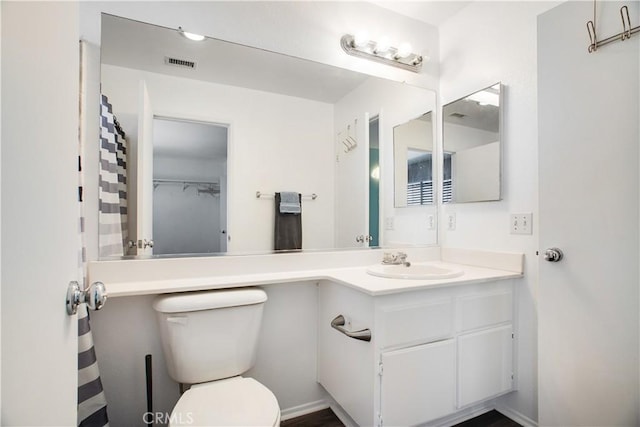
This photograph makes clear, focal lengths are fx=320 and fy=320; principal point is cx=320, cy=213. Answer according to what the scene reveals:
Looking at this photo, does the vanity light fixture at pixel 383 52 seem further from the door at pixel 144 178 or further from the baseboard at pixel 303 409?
the baseboard at pixel 303 409

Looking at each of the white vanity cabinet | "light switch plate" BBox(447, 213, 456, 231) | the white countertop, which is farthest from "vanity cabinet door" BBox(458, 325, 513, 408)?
"light switch plate" BBox(447, 213, 456, 231)

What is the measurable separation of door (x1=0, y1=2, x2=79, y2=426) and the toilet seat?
1.69 ft

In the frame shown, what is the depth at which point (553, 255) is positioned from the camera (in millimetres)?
1390

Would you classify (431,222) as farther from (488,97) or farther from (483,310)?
(488,97)

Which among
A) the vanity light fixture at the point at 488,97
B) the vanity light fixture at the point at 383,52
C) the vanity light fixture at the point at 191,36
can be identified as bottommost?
the vanity light fixture at the point at 488,97

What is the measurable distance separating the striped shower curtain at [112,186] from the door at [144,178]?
2.3 inches

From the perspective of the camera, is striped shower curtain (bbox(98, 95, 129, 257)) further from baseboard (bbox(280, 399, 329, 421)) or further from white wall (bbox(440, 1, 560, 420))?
white wall (bbox(440, 1, 560, 420))

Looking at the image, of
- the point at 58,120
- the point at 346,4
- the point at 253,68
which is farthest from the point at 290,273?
the point at 346,4

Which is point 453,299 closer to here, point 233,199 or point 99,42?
point 233,199

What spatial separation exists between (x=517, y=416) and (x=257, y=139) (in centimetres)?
205

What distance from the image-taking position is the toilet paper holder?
0.62 meters

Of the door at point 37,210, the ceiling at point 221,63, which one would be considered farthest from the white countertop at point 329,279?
the ceiling at point 221,63

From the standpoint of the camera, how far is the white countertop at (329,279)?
133 cm

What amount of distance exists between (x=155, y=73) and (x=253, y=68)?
491 mm
